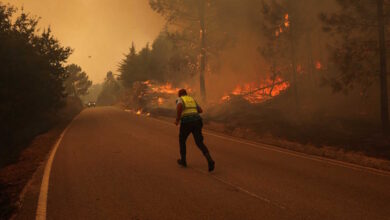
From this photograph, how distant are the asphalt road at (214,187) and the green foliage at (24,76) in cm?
1076

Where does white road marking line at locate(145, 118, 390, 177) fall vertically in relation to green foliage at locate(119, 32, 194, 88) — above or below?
below

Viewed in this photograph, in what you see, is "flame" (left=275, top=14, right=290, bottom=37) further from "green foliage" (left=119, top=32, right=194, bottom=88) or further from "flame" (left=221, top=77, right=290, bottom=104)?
"green foliage" (left=119, top=32, right=194, bottom=88)

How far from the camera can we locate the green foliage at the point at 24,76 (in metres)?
17.3

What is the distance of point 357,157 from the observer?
9.48 metres

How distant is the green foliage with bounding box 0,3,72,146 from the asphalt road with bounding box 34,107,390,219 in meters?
10.8

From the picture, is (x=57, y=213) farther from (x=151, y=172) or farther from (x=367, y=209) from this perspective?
(x=367, y=209)

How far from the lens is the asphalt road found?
15.7 feet

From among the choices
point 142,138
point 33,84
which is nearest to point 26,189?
point 142,138

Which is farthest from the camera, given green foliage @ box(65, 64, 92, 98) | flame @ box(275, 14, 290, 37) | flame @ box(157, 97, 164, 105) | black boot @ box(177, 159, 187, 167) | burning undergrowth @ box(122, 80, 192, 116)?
green foliage @ box(65, 64, 92, 98)

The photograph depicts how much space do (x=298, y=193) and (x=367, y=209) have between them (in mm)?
1187

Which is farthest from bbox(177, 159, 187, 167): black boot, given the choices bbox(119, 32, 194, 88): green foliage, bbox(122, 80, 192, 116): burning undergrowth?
bbox(122, 80, 192, 116): burning undergrowth

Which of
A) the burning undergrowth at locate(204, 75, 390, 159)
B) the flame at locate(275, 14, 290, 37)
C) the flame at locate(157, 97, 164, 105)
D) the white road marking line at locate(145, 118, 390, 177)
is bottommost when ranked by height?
the white road marking line at locate(145, 118, 390, 177)

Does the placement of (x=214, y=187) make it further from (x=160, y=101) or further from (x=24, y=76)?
(x=160, y=101)

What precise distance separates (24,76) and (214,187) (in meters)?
18.5
